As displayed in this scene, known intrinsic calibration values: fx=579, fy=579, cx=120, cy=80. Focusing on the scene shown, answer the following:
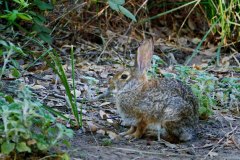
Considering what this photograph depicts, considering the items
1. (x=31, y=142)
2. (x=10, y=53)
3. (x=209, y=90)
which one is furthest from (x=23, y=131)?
(x=209, y=90)

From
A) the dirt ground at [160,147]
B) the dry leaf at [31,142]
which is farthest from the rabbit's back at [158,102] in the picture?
the dry leaf at [31,142]

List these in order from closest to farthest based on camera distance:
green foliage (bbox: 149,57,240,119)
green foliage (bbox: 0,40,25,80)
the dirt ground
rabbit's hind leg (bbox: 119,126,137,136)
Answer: green foliage (bbox: 0,40,25,80), the dirt ground, rabbit's hind leg (bbox: 119,126,137,136), green foliage (bbox: 149,57,240,119)

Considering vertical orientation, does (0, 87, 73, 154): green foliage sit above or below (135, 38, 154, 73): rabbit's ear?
below

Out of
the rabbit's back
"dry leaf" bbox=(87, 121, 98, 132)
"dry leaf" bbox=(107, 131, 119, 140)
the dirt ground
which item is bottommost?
the dirt ground

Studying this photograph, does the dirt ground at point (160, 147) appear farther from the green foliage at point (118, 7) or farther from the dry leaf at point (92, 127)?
the green foliage at point (118, 7)

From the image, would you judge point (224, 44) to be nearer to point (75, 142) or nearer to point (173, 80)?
point (173, 80)

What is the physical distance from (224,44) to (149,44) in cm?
311

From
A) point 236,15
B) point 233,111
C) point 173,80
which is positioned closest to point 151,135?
point 173,80

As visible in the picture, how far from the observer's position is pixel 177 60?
7336mm

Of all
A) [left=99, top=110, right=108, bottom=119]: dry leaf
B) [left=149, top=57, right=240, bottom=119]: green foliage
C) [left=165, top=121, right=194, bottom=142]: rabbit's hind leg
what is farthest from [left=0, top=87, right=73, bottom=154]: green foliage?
[left=149, top=57, right=240, bottom=119]: green foliage

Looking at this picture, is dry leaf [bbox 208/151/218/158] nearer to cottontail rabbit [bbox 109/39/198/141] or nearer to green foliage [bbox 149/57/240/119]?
cottontail rabbit [bbox 109/39/198/141]

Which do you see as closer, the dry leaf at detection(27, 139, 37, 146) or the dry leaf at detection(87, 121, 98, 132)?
the dry leaf at detection(27, 139, 37, 146)

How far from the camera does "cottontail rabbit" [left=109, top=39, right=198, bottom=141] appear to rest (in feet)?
15.0

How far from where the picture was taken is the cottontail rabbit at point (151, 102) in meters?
4.57
